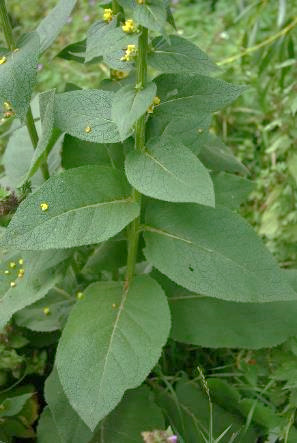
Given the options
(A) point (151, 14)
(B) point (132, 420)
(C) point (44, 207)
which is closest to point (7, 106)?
(C) point (44, 207)

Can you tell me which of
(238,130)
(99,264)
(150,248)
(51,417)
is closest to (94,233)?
(150,248)

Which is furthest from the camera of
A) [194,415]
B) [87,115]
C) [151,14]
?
[194,415]

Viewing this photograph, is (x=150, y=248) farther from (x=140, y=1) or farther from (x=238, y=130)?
(x=238, y=130)

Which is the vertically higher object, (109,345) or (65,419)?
(109,345)

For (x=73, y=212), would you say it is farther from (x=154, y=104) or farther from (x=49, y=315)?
(x=49, y=315)

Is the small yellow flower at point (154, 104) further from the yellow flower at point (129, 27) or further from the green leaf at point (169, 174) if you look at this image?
the yellow flower at point (129, 27)
